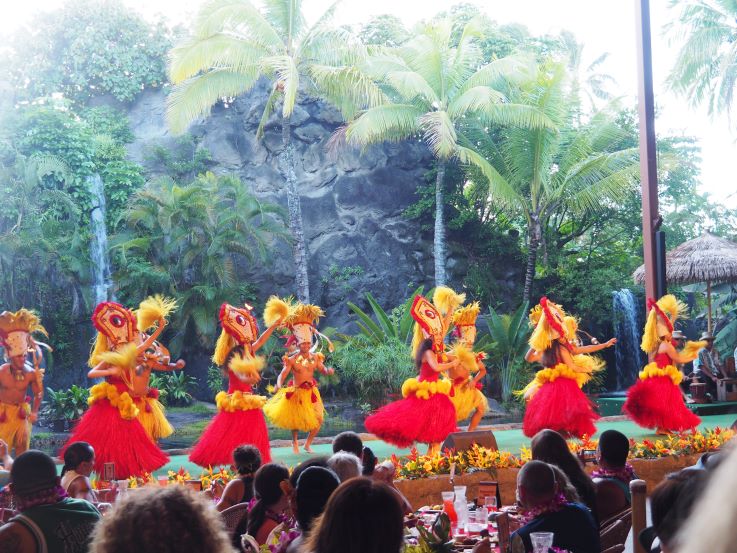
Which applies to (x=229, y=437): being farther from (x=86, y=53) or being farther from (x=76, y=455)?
(x=86, y=53)

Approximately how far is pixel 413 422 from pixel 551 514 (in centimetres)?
425

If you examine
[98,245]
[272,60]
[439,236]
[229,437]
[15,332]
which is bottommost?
[229,437]

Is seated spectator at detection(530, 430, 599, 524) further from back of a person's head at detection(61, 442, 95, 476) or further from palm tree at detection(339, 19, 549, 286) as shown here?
palm tree at detection(339, 19, 549, 286)

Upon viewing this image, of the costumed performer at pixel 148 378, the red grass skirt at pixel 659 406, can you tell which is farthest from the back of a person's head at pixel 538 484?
the red grass skirt at pixel 659 406

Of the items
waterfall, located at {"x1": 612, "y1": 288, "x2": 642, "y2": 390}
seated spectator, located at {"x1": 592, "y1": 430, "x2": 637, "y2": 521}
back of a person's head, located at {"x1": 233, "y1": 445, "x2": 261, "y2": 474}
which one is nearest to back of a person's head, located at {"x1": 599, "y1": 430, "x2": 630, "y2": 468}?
seated spectator, located at {"x1": 592, "y1": 430, "x2": 637, "y2": 521}

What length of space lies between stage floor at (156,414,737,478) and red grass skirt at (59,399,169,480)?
2.81ft

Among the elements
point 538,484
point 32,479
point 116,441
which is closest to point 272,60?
point 116,441

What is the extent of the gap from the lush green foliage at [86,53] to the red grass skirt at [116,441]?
1299 cm

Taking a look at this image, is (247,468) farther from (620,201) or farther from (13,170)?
(620,201)

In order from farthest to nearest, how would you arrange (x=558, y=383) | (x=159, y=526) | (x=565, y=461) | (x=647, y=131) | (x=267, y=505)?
(x=647, y=131)
(x=558, y=383)
(x=565, y=461)
(x=267, y=505)
(x=159, y=526)

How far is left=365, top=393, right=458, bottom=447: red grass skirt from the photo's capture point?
22.6ft

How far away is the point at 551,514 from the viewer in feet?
8.79

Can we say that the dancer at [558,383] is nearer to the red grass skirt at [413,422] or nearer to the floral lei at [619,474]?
the red grass skirt at [413,422]

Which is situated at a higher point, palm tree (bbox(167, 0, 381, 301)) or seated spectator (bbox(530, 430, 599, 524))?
palm tree (bbox(167, 0, 381, 301))
